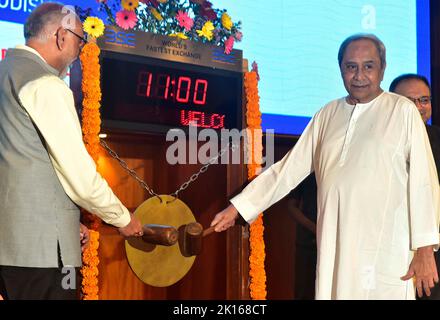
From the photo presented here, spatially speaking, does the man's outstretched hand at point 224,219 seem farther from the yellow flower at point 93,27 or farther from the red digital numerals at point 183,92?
the yellow flower at point 93,27

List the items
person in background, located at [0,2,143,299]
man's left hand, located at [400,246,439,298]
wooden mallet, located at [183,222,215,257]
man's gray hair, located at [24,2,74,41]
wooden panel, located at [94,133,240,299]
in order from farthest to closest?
wooden panel, located at [94,133,240,299]
wooden mallet, located at [183,222,215,257]
man's left hand, located at [400,246,439,298]
man's gray hair, located at [24,2,74,41]
person in background, located at [0,2,143,299]

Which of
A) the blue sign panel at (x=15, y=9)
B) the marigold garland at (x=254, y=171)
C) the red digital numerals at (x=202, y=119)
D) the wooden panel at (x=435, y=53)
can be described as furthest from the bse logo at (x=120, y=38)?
the wooden panel at (x=435, y=53)

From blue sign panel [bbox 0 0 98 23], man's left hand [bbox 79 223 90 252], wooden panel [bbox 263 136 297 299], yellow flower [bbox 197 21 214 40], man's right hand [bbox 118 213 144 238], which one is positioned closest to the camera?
man's right hand [bbox 118 213 144 238]

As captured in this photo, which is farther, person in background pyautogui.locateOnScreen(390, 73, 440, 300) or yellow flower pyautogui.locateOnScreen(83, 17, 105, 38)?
person in background pyautogui.locateOnScreen(390, 73, 440, 300)

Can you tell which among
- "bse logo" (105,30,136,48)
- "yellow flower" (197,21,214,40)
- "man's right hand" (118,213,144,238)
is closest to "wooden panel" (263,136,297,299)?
"yellow flower" (197,21,214,40)

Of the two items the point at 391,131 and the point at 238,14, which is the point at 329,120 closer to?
the point at 391,131

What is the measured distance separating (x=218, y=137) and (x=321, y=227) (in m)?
0.90

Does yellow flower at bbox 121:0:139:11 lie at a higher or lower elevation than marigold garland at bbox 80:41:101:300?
higher

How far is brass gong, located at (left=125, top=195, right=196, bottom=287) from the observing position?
3.39 meters

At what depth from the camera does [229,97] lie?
377cm

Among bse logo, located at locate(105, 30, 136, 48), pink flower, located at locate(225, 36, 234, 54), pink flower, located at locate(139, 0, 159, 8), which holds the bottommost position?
bse logo, located at locate(105, 30, 136, 48)

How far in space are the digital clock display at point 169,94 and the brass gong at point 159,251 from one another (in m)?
0.42

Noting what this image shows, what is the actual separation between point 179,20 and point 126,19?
34 centimetres

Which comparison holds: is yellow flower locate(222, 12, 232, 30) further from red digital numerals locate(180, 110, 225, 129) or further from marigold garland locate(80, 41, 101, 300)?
marigold garland locate(80, 41, 101, 300)
